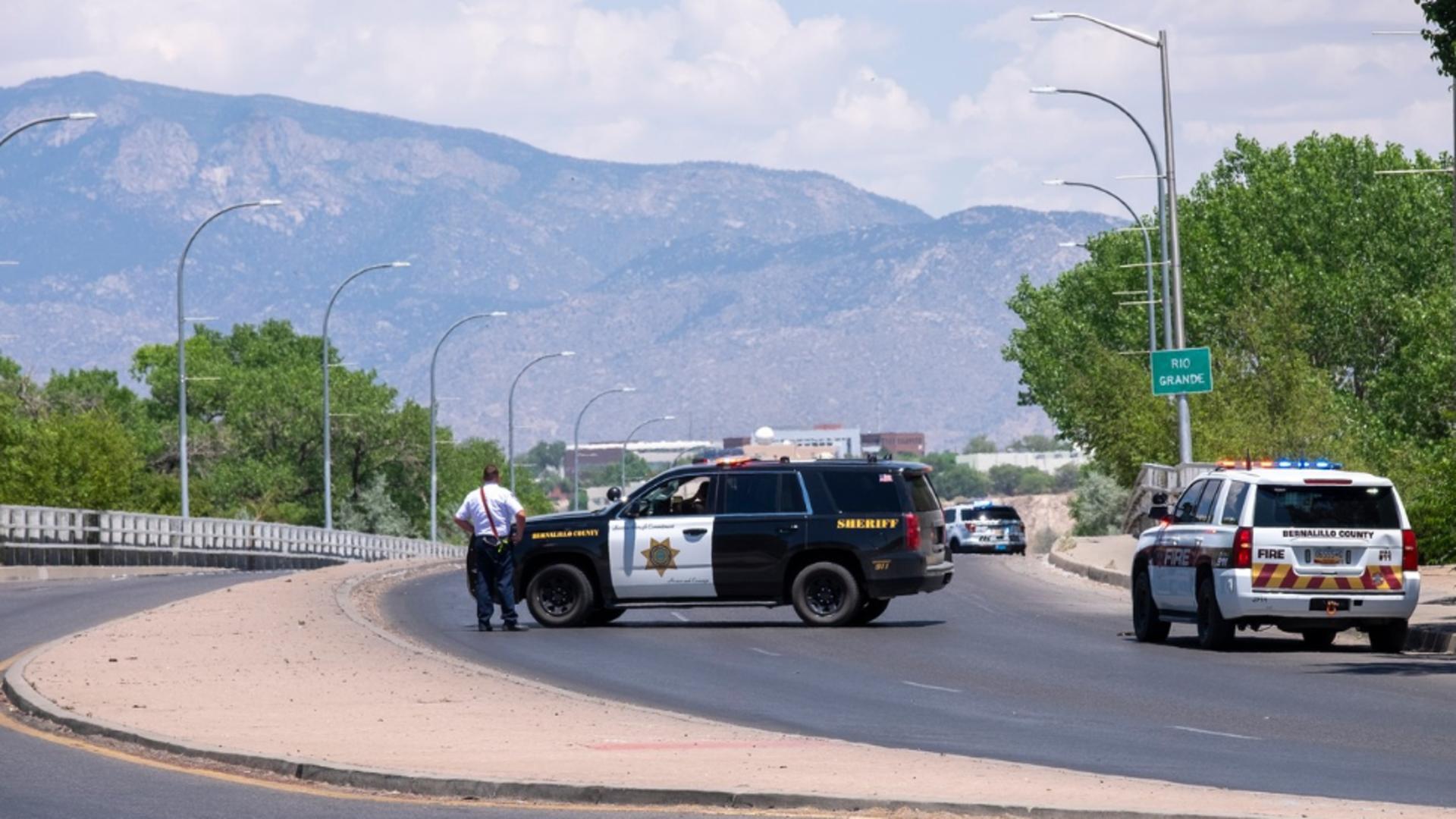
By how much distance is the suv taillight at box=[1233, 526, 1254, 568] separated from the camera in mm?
24641

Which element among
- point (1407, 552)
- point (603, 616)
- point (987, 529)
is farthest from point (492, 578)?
point (987, 529)

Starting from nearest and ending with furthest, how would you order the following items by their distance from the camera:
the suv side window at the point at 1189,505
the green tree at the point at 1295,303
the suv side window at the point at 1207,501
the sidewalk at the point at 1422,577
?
the suv side window at the point at 1207,501, the sidewalk at the point at 1422,577, the suv side window at the point at 1189,505, the green tree at the point at 1295,303

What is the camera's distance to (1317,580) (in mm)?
24578

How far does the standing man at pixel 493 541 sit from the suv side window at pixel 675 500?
1.48 meters

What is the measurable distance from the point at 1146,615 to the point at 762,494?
4956 millimetres

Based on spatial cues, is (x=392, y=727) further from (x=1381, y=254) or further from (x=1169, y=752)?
(x=1381, y=254)

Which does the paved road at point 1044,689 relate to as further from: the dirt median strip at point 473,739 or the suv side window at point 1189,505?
the suv side window at point 1189,505

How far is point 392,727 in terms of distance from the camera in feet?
55.6

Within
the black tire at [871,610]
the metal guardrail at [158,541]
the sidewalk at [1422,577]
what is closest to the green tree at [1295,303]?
the sidewalk at [1422,577]

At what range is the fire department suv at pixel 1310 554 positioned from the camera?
24562mm

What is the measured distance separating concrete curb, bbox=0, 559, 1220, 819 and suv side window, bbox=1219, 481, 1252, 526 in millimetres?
12273

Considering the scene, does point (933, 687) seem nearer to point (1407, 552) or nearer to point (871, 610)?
point (1407, 552)

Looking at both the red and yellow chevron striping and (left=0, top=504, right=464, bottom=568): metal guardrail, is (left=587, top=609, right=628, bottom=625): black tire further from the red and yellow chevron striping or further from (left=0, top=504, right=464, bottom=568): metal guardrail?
(left=0, top=504, right=464, bottom=568): metal guardrail

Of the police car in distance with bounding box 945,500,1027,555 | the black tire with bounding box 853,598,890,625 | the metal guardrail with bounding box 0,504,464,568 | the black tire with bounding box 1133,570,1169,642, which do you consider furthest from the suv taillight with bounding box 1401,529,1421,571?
the police car in distance with bounding box 945,500,1027,555
